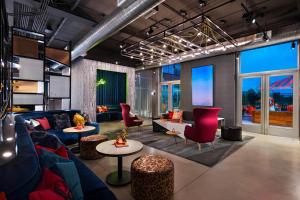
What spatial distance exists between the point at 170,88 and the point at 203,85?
2516 millimetres

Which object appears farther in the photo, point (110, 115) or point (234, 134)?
point (110, 115)

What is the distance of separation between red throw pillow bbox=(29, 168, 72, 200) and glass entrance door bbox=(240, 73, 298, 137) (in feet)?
23.8

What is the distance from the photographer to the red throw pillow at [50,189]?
0.97m

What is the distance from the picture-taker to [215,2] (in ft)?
14.3

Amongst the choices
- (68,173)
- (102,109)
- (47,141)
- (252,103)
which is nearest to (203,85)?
(252,103)

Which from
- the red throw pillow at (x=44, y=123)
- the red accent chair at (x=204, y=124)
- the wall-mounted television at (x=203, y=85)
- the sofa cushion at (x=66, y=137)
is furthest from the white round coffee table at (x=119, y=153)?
the wall-mounted television at (x=203, y=85)

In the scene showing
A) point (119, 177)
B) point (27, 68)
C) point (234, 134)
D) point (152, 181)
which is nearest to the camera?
point (152, 181)

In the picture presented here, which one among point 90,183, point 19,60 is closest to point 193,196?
point 90,183

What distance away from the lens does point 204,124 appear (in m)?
4.14

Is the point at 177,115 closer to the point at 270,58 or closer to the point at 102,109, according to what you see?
the point at 270,58

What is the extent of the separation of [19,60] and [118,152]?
164 inches

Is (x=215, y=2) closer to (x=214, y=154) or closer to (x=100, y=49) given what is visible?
(x=214, y=154)

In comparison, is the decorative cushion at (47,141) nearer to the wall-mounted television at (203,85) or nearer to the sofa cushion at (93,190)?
the sofa cushion at (93,190)

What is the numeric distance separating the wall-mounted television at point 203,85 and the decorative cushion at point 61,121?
586 centimetres
